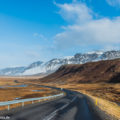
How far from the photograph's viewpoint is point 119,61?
141 meters

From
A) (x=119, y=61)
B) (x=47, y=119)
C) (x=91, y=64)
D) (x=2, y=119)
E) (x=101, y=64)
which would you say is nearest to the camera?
(x=2, y=119)

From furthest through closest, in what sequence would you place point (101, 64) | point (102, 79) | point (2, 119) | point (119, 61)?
point (101, 64) < point (119, 61) < point (102, 79) < point (2, 119)

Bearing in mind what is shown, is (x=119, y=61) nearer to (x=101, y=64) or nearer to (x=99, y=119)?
(x=101, y=64)

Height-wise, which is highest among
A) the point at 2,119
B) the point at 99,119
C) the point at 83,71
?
the point at 83,71

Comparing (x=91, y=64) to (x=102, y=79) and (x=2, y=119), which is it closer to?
(x=102, y=79)

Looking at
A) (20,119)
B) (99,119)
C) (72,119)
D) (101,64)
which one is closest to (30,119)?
(20,119)

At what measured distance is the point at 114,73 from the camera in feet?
405

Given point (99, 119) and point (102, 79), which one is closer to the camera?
point (99, 119)

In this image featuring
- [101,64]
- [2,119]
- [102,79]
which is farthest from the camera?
[101,64]

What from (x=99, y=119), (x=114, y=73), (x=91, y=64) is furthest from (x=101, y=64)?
(x=99, y=119)

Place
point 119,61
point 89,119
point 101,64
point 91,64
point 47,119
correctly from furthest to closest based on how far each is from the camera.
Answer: point 91,64
point 101,64
point 119,61
point 89,119
point 47,119

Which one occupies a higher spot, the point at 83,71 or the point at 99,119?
the point at 83,71

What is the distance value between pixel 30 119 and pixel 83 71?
153 m

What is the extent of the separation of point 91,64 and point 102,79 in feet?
158
